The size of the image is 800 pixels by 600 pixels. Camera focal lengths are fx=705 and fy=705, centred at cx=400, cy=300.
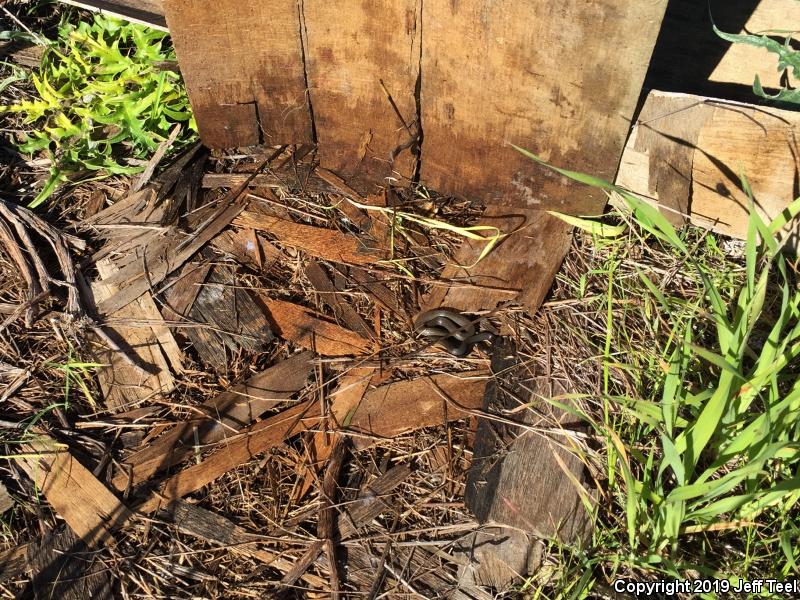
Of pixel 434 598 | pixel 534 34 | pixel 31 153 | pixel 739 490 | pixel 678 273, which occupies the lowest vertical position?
pixel 434 598

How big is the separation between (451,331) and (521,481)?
53cm

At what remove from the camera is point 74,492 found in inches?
85.6

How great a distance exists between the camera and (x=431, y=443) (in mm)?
2242

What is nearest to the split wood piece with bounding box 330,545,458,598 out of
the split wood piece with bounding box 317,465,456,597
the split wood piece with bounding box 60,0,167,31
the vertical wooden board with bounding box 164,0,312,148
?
the split wood piece with bounding box 317,465,456,597

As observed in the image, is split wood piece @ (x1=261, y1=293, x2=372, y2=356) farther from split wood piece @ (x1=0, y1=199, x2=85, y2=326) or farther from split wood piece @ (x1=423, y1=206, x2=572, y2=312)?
split wood piece @ (x1=0, y1=199, x2=85, y2=326)

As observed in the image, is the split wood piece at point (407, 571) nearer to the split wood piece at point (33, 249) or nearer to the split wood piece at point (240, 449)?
the split wood piece at point (240, 449)

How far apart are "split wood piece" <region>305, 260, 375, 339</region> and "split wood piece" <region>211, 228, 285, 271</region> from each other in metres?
0.14

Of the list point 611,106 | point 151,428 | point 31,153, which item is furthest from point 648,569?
point 31,153

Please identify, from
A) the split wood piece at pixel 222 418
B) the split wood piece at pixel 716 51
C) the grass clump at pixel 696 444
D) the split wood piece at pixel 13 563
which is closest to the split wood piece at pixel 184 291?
the split wood piece at pixel 222 418

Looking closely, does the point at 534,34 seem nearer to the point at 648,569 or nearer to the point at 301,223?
the point at 301,223

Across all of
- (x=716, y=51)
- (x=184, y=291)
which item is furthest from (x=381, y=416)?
(x=716, y=51)

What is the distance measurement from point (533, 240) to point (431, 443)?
83 cm

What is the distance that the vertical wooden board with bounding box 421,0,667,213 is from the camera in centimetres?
212

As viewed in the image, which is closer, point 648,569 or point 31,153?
point 648,569
